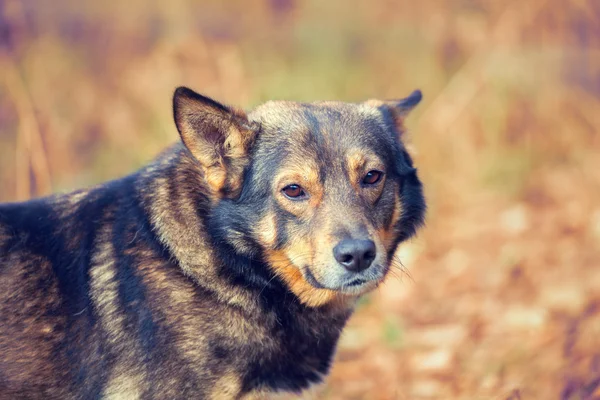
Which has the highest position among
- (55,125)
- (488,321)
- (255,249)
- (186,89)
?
(186,89)

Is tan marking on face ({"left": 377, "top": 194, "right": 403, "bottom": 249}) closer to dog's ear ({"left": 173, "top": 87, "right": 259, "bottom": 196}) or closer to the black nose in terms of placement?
the black nose

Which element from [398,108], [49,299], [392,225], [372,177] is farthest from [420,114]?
[49,299]

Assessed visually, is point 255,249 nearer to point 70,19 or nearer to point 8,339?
point 8,339

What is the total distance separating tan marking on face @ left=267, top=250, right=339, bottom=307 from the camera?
3621mm

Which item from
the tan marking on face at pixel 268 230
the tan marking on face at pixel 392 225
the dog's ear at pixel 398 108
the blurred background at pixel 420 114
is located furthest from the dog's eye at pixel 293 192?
the blurred background at pixel 420 114

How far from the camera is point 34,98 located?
8.05 metres

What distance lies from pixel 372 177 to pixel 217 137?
88 centimetres

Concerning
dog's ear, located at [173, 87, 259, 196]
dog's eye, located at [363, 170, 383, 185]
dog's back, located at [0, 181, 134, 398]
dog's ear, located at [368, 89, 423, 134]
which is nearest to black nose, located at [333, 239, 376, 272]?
dog's eye, located at [363, 170, 383, 185]

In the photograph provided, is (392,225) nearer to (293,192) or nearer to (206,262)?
(293,192)

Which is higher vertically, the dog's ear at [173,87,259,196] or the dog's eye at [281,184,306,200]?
the dog's ear at [173,87,259,196]

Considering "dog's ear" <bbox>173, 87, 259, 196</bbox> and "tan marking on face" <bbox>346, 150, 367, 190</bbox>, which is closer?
"dog's ear" <bbox>173, 87, 259, 196</bbox>

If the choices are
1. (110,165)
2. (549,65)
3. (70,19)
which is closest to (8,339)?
(110,165)

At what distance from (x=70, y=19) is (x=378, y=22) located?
15.8 feet

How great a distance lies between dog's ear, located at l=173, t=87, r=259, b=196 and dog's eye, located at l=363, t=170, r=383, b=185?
661 millimetres
